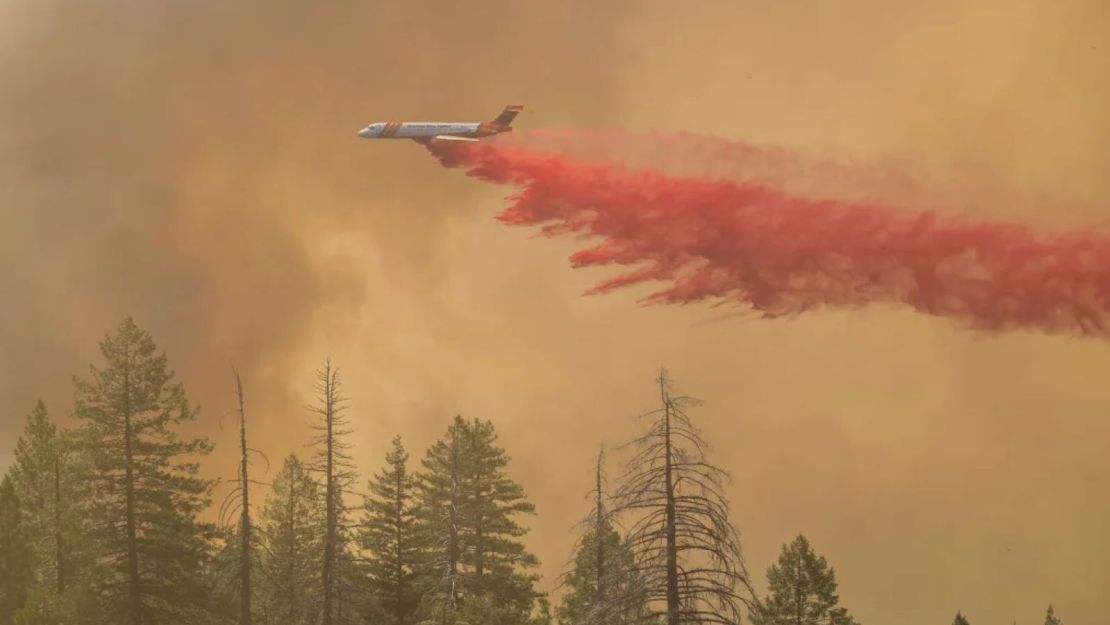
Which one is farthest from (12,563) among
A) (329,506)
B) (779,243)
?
(779,243)

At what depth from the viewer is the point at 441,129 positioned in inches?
2581

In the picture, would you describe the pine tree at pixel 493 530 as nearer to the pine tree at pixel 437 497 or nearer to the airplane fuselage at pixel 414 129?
the pine tree at pixel 437 497

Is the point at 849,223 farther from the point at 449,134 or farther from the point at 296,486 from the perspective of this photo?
the point at 296,486

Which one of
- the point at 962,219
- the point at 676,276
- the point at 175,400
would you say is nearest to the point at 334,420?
the point at 175,400

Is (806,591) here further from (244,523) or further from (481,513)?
(244,523)

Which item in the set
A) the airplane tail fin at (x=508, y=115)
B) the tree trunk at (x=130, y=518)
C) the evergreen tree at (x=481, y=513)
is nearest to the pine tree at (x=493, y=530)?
the evergreen tree at (x=481, y=513)

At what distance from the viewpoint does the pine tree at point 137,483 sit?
41.4m

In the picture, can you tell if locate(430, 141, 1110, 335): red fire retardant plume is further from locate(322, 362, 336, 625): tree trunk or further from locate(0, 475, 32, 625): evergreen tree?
A: locate(0, 475, 32, 625): evergreen tree

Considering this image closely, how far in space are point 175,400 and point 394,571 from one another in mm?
12229

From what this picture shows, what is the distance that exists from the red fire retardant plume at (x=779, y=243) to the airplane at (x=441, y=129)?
256 centimetres

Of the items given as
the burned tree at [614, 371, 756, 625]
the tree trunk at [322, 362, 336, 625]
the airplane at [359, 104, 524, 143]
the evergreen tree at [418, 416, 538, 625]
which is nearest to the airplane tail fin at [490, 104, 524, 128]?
the airplane at [359, 104, 524, 143]

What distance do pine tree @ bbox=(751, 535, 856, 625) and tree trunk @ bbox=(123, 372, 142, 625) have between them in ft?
80.6

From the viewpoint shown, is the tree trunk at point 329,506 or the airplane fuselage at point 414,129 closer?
the tree trunk at point 329,506

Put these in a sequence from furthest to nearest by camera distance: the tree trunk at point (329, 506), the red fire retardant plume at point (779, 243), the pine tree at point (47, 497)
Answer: the red fire retardant plume at point (779, 243), the pine tree at point (47, 497), the tree trunk at point (329, 506)
